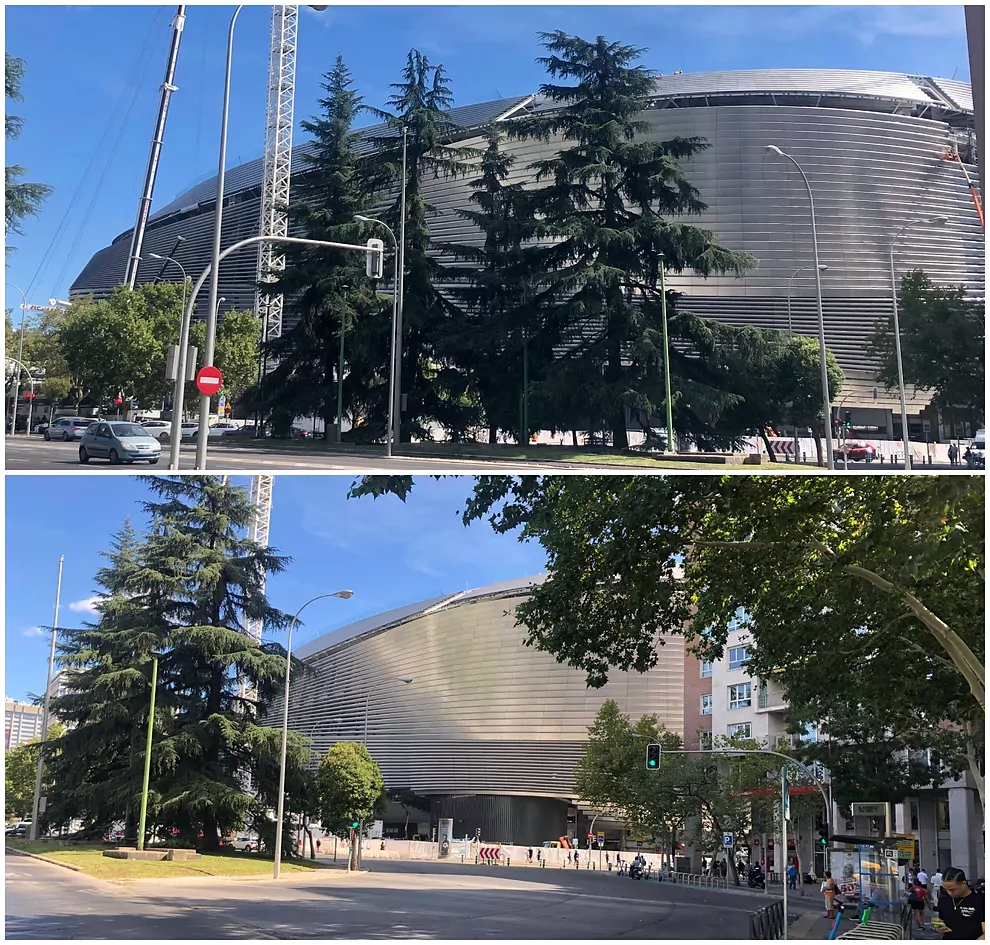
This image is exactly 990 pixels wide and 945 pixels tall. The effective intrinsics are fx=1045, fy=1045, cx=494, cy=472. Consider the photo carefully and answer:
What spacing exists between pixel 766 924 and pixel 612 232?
29462 mm

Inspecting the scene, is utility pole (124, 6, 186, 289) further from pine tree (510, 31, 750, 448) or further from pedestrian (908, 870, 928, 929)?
pedestrian (908, 870, 928, 929)

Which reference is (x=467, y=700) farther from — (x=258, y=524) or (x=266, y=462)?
(x=266, y=462)

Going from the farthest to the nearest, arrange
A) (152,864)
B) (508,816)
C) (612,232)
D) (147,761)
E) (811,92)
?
1. (508,816)
2. (811,92)
3. (612,232)
4. (147,761)
5. (152,864)

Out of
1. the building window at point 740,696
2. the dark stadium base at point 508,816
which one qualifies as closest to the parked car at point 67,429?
the building window at point 740,696

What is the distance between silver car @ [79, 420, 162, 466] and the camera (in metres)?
34.5

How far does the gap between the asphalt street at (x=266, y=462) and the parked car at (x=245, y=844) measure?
11962mm

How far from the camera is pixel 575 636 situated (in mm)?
15430

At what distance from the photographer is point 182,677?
32.8 meters

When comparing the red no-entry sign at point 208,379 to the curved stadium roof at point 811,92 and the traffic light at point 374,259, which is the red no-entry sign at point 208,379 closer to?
the traffic light at point 374,259

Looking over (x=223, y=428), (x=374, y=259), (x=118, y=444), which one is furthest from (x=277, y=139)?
(x=374, y=259)

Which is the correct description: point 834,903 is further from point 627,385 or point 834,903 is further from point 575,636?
point 627,385

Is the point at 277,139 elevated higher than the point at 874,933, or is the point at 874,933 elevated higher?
the point at 277,139

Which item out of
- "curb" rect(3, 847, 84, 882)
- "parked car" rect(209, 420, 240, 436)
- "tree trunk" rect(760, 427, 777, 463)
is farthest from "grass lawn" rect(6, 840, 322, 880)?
"tree trunk" rect(760, 427, 777, 463)

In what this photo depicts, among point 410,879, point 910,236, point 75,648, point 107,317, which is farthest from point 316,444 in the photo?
point 910,236
